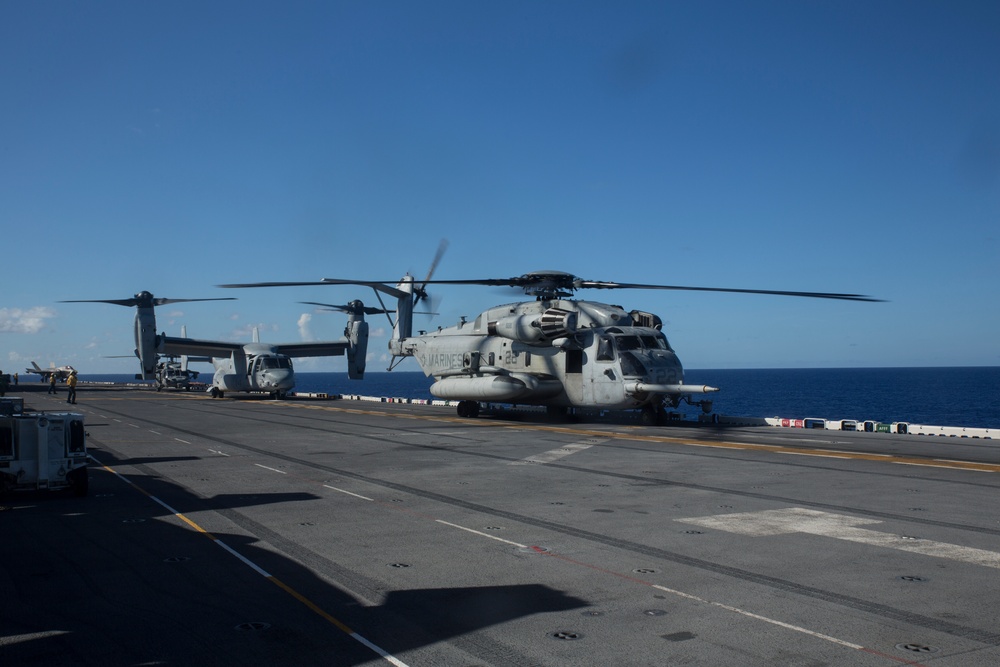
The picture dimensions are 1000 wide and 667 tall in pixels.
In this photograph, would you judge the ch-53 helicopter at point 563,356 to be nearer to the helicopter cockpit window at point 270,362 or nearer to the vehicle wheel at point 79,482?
the vehicle wheel at point 79,482

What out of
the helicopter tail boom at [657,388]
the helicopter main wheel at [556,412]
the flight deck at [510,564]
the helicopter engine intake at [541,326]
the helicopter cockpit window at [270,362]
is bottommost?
the flight deck at [510,564]

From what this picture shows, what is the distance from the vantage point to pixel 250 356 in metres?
53.0

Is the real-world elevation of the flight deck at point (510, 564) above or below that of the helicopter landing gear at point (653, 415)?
below

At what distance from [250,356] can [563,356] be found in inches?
1184

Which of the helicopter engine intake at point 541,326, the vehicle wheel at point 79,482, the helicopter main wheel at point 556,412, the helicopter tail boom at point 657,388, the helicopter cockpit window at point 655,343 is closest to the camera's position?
the vehicle wheel at point 79,482

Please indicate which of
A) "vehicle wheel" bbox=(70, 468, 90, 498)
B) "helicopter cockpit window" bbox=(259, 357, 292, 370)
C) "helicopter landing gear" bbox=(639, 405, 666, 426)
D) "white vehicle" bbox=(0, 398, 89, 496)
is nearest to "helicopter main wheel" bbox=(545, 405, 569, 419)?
"helicopter landing gear" bbox=(639, 405, 666, 426)

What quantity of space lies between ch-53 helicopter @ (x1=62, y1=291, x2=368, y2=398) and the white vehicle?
118 ft

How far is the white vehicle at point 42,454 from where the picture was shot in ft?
41.9

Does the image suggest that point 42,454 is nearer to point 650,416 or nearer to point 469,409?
point 650,416

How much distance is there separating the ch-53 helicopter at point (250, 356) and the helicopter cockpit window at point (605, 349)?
28.8 meters

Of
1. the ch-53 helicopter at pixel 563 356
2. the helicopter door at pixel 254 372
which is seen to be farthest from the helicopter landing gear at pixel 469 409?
the helicopter door at pixel 254 372

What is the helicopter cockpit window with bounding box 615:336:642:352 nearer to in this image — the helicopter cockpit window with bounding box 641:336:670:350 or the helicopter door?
the helicopter cockpit window with bounding box 641:336:670:350

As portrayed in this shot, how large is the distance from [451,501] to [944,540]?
22.9 feet

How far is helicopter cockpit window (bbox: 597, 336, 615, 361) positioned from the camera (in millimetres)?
27594
